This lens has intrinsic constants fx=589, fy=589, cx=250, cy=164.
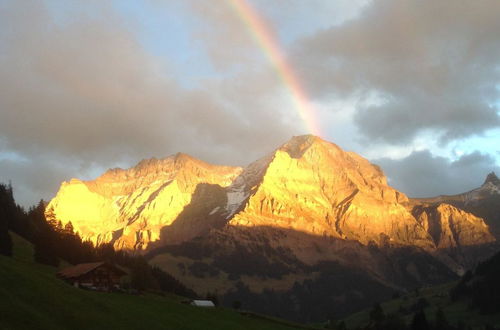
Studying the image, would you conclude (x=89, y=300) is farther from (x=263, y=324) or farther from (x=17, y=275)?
(x=263, y=324)

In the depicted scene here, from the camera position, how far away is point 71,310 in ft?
225

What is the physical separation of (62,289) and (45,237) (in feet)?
232

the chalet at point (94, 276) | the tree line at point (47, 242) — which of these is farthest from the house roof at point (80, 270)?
the tree line at point (47, 242)

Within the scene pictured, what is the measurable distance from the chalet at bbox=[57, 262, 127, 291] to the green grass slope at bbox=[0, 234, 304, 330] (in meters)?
12.8

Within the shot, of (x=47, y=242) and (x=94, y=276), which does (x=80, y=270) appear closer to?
(x=94, y=276)

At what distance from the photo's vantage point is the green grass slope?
5897 centimetres

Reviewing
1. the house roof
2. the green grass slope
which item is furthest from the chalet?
the green grass slope

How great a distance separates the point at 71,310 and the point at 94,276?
168 feet

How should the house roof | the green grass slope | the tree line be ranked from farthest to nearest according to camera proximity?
1. the tree line
2. the house roof
3. the green grass slope

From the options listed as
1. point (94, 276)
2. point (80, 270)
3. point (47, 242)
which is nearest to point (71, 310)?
point (94, 276)

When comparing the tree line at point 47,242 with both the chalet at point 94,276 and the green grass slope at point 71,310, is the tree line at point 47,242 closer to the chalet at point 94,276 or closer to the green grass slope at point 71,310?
the chalet at point 94,276

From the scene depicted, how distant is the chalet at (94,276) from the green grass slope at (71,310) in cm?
1278

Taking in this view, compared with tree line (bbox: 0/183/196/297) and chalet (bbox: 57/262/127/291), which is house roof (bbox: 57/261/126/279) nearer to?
chalet (bbox: 57/262/127/291)

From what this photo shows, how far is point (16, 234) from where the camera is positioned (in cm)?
16038
